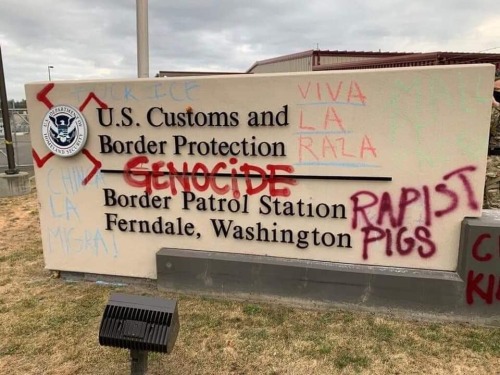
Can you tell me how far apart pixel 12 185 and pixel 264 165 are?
308 inches

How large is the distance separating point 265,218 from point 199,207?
70cm

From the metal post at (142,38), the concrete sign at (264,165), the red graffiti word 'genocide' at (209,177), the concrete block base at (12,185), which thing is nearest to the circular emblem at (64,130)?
the concrete sign at (264,165)

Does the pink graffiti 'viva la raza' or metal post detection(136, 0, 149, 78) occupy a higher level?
metal post detection(136, 0, 149, 78)

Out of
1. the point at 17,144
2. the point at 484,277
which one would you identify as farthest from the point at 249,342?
the point at 17,144

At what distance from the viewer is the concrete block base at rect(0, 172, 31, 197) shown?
9.80 m

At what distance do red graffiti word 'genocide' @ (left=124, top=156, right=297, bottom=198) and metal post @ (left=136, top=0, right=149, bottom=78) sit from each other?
1664 mm

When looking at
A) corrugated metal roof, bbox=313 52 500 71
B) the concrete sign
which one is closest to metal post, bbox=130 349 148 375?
the concrete sign

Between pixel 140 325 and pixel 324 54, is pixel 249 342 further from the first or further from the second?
pixel 324 54

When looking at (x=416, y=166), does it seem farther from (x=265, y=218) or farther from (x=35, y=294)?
(x=35, y=294)

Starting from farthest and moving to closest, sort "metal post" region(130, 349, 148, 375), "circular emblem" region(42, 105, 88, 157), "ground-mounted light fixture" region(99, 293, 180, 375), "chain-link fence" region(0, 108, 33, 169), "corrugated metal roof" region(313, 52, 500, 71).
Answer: "chain-link fence" region(0, 108, 33, 169)
"corrugated metal roof" region(313, 52, 500, 71)
"circular emblem" region(42, 105, 88, 157)
"metal post" region(130, 349, 148, 375)
"ground-mounted light fixture" region(99, 293, 180, 375)

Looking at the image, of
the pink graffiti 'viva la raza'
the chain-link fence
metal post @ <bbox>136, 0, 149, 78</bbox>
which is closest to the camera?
the pink graffiti 'viva la raza'

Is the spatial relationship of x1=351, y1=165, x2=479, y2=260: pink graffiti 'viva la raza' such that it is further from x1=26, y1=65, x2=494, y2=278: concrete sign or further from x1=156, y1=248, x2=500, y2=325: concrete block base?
x1=156, y1=248, x2=500, y2=325: concrete block base

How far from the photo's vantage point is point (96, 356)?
11.5ft

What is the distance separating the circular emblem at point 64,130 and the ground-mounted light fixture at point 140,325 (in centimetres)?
262
